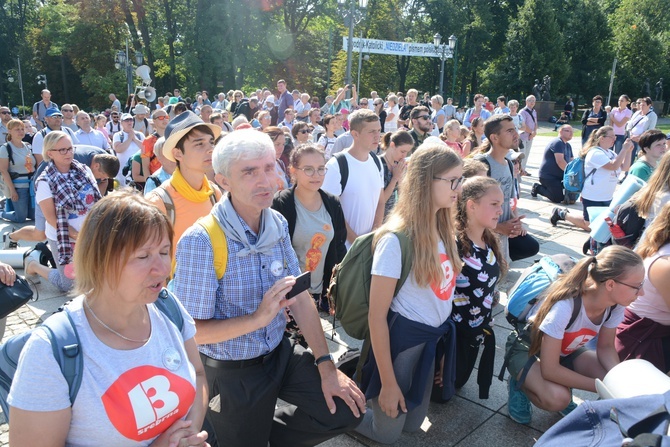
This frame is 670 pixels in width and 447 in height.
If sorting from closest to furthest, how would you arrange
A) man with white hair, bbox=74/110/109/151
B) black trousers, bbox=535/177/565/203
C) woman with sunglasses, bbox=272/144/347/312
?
woman with sunglasses, bbox=272/144/347/312 → man with white hair, bbox=74/110/109/151 → black trousers, bbox=535/177/565/203

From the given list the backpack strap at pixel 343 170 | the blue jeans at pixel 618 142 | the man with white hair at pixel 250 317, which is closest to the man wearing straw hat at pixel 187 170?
the man with white hair at pixel 250 317

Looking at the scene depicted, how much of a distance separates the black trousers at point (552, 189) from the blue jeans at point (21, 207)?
10.1 m

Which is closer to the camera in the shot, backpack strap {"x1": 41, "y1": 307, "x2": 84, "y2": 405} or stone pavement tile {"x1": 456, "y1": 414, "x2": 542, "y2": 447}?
backpack strap {"x1": 41, "y1": 307, "x2": 84, "y2": 405}

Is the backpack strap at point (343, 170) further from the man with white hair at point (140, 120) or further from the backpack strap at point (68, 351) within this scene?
the man with white hair at point (140, 120)

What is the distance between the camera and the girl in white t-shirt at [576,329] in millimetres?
2850

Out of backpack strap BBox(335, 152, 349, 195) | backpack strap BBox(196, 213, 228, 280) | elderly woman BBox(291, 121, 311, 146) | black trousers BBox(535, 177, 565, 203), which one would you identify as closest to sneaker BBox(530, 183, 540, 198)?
black trousers BBox(535, 177, 565, 203)

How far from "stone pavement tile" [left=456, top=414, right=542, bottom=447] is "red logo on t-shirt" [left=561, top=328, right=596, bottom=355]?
595 millimetres

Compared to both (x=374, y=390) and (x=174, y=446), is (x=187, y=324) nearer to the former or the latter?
(x=174, y=446)

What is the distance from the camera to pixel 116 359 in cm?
165

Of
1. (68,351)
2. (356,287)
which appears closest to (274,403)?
(356,287)

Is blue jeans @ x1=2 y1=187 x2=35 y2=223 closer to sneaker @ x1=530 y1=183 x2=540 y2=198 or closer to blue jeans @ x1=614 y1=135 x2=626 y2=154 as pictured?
sneaker @ x1=530 y1=183 x2=540 y2=198

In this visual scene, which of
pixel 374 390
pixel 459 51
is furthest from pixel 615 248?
pixel 459 51

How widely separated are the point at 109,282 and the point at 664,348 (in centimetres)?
334

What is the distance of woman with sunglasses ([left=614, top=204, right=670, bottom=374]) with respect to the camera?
302 centimetres
